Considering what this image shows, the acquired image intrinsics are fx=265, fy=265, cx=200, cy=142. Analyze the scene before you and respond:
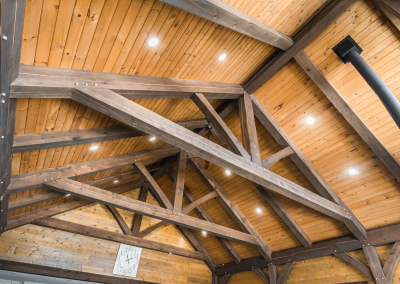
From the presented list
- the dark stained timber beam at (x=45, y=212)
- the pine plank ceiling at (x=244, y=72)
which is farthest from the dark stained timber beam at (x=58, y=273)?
the pine plank ceiling at (x=244, y=72)

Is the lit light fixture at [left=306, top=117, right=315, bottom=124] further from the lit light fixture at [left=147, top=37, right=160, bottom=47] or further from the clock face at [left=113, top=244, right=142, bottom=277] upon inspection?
the clock face at [left=113, top=244, right=142, bottom=277]

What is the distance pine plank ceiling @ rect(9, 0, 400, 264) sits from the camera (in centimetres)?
247

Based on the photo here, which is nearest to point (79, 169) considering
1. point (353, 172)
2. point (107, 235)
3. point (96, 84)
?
point (96, 84)

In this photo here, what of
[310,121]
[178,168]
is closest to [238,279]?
[178,168]

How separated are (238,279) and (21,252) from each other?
5193mm

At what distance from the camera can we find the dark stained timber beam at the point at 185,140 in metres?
2.70

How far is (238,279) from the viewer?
A: 23.4 feet

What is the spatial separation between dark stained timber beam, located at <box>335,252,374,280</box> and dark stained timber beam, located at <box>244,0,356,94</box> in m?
3.62

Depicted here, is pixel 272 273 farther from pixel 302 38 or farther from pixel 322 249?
pixel 302 38

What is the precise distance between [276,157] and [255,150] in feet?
1.76

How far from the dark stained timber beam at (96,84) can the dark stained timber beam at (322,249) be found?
380 centimetres

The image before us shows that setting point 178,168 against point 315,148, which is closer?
point 315,148

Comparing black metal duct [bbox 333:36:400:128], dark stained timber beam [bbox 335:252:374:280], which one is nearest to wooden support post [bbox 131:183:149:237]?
dark stained timber beam [bbox 335:252:374:280]

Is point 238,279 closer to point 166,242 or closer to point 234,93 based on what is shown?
point 166,242
